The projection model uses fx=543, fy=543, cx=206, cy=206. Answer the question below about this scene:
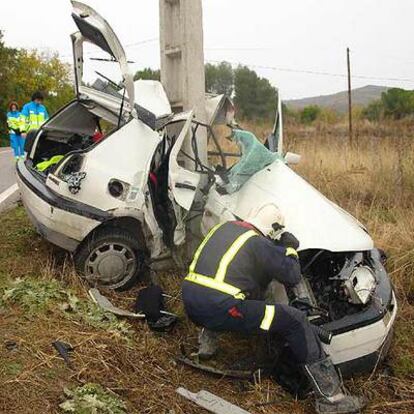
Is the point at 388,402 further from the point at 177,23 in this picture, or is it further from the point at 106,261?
the point at 177,23

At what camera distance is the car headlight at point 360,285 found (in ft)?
11.9

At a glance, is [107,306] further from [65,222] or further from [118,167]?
[118,167]

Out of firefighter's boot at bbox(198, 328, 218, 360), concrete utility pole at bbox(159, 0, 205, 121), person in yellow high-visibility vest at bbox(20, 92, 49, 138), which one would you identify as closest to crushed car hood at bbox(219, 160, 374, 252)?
firefighter's boot at bbox(198, 328, 218, 360)

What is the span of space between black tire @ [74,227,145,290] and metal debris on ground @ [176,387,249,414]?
5.64 feet

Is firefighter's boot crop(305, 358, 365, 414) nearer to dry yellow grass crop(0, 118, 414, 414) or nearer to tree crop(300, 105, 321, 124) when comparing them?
dry yellow grass crop(0, 118, 414, 414)

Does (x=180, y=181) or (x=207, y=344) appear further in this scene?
(x=180, y=181)

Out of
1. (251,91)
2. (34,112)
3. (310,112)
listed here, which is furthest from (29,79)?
(34,112)

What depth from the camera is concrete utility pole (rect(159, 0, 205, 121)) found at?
5.67 meters

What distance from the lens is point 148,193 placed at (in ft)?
15.9

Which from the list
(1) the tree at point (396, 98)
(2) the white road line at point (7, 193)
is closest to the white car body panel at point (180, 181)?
(2) the white road line at point (7, 193)

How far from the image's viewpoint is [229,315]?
3369 millimetres

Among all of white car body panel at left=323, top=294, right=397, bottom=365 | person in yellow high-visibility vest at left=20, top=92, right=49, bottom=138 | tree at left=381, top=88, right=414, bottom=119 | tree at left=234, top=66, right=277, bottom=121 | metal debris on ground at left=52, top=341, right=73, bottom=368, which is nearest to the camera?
metal debris on ground at left=52, top=341, right=73, bottom=368

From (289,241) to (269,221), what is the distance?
223 millimetres

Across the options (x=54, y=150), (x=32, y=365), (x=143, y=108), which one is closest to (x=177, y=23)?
(x=143, y=108)
